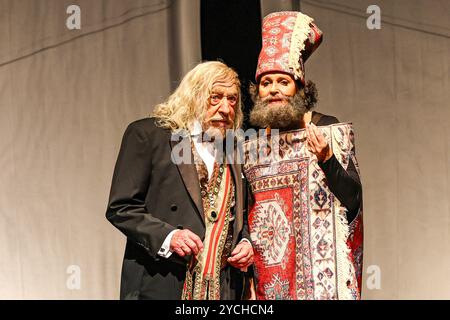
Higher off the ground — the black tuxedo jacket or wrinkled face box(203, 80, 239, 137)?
wrinkled face box(203, 80, 239, 137)

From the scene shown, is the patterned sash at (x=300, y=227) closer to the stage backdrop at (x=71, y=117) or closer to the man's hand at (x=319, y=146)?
the man's hand at (x=319, y=146)

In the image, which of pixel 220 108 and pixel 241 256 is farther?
pixel 220 108

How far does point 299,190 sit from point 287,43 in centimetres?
63

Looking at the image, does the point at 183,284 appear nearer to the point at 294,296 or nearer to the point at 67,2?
the point at 294,296

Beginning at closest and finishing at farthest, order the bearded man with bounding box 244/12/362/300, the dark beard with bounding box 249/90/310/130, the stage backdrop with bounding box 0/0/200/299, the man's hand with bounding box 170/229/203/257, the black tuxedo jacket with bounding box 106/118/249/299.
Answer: the man's hand with bounding box 170/229/203/257, the black tuxedo jacket with bounding box 106/118/249/299, the bearded man with bounding box 244/12/362/300, the dark beard with bounding box 249/90/310/130, the stage backdrop with bounding box 0/0/200/299

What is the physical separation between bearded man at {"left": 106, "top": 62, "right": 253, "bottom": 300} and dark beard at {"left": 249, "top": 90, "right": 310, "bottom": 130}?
0.15 m

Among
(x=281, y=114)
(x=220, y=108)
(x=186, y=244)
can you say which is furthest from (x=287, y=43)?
(x=186, y=244)

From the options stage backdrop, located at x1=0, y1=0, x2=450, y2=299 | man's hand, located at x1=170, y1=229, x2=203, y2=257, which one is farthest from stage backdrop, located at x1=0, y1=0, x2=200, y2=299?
man's hand, located at x1=170, y1=229, x2=203, y2=257

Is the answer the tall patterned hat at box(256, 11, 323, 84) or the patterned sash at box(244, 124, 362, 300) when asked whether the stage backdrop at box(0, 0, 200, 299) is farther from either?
the patterned sash at box(244, 124, 362, 300)

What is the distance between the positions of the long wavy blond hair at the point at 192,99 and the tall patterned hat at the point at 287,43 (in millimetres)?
205

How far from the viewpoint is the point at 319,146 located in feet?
12.5

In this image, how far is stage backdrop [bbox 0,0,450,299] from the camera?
5.09m

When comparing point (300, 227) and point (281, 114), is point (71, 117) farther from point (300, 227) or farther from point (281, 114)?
point (300, 227)

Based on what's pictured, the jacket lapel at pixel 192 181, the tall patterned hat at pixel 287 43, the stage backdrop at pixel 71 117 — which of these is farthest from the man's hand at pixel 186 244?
the stage backdrop at pixel 71 117
